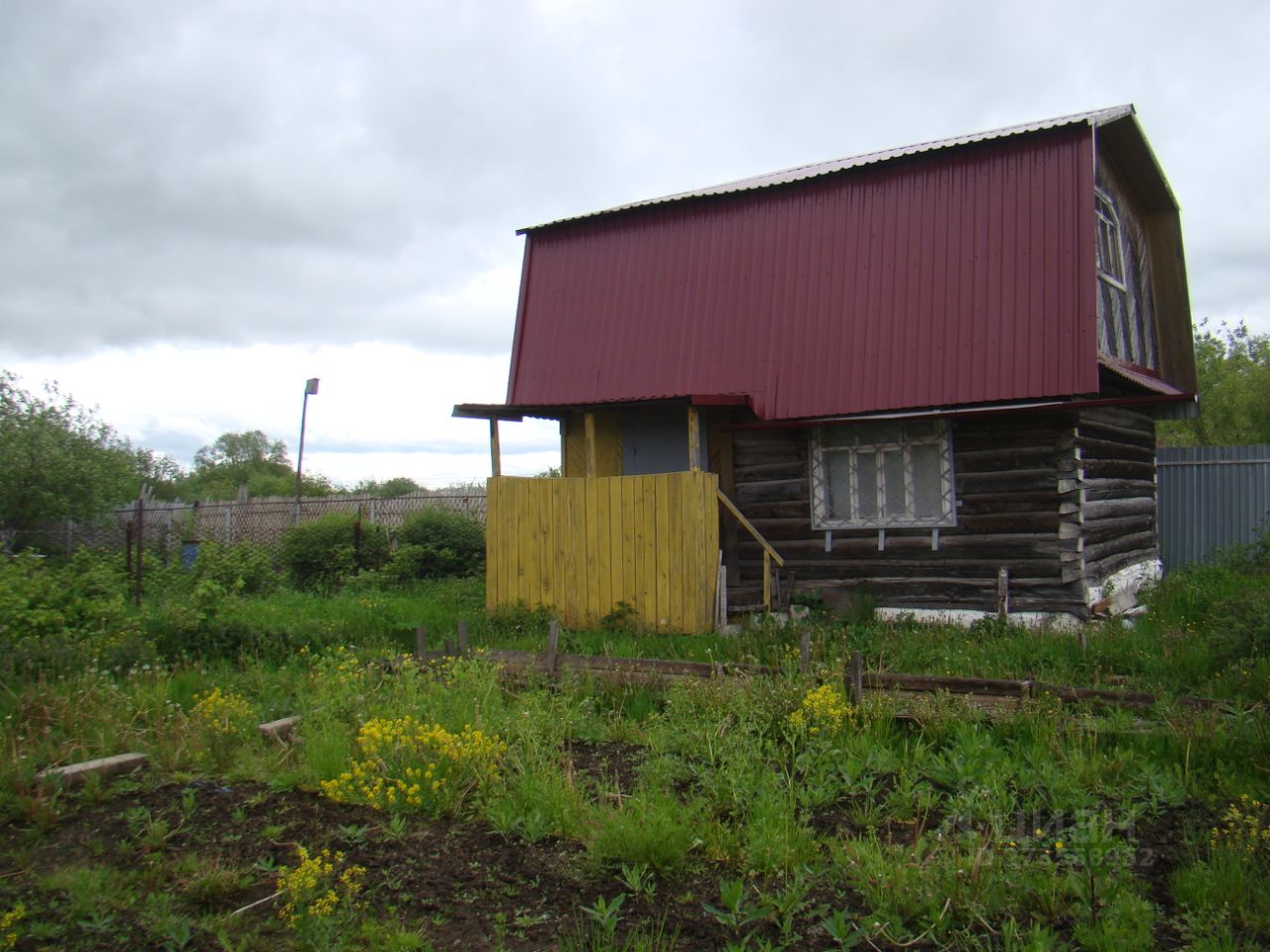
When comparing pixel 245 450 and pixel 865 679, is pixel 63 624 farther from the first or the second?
pixel 245 450

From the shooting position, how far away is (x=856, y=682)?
6734mm

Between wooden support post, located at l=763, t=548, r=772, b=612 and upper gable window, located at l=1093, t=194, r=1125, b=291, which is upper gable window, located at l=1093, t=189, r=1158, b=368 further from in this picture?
wooden support post, located at l=763, t=548, r=772, b=612

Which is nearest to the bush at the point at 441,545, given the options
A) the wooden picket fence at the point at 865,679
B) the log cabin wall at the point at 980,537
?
the log cabin wall at the point at 980,537

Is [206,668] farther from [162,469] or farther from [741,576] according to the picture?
Result: [162,469]

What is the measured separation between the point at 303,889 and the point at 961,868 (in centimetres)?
298

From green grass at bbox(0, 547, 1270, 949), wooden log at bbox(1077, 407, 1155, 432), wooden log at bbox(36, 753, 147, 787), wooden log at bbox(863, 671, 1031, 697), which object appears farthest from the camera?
wooden log at bbox(1077, 407, 1155, 432)

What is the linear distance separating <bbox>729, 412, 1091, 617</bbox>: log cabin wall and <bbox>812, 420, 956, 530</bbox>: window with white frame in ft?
0.44

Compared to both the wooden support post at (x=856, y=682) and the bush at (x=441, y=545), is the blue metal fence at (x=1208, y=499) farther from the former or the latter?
the bush at (x=441, y=545)

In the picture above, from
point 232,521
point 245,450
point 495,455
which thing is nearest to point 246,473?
point 245,450

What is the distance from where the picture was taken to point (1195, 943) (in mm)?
3785

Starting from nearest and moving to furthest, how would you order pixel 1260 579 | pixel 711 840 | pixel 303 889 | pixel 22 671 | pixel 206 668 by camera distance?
Result: pixel 303 889 → pixel 711 840 → pixel 22 671 → pixel 206 668 → pixel 1260 579

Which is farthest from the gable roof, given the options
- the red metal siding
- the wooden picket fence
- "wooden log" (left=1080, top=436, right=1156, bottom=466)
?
the wooden picket fence

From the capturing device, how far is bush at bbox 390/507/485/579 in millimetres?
18031

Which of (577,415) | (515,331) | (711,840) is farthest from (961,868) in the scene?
(515,331)
